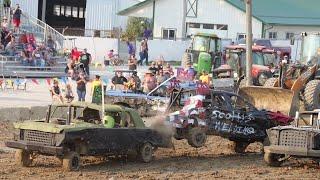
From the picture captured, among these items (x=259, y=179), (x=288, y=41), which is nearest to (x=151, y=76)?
(x=259, y=179)

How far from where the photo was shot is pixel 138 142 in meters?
15.3

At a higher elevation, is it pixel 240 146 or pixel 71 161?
pixel 71 161

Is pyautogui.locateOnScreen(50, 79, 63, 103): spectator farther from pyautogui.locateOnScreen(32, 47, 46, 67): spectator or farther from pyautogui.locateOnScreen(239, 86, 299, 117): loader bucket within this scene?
pyautogui.locateOnScreen(32, 47, 46, 67): spectator

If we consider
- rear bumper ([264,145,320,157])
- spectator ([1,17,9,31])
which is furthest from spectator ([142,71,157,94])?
spectator ([1,17,9,31])

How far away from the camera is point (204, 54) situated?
114 ft

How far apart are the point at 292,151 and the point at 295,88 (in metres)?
8.07

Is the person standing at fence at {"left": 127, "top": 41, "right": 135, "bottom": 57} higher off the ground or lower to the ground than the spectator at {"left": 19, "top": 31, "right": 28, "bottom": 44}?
lower

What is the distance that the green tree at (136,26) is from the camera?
6041 cm

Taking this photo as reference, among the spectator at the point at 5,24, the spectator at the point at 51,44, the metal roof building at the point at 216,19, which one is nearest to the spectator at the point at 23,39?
the spectator at the point at 5,24

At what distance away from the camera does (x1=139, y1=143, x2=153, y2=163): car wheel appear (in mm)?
15531

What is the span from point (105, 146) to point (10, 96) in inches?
486

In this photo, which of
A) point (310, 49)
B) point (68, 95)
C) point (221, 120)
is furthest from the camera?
point (310, 49)

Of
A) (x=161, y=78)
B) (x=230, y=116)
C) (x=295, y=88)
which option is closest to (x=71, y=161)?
(x=230, y=116)

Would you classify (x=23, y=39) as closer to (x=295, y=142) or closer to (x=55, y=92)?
(x=55, y=92)
